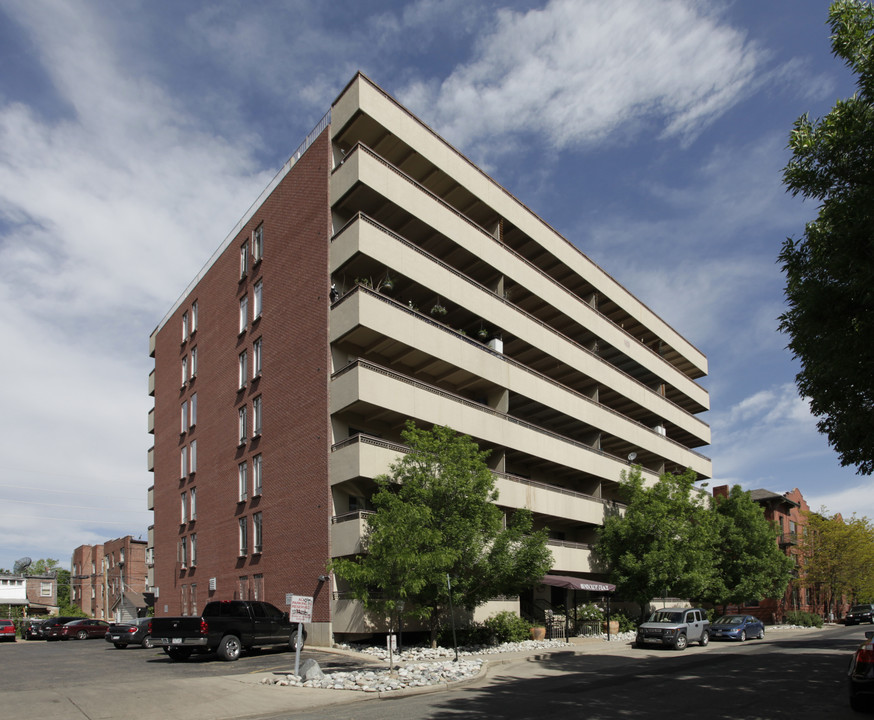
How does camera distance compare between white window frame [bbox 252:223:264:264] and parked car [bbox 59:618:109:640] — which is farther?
parked car [bbox 59:618:109:640]

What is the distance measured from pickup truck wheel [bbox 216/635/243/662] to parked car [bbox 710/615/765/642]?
23.5 meters

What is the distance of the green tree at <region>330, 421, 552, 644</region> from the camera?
80.3 feet

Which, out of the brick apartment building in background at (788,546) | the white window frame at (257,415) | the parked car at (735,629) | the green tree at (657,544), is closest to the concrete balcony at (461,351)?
the green tree at (657,544)

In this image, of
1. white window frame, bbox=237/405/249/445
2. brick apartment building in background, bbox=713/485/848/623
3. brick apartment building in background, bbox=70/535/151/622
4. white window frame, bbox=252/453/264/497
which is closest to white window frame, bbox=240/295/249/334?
white window frame, bbox=237/405/249/445

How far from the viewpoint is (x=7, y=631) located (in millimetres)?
42781

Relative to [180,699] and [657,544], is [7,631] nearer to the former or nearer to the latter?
[180,699]

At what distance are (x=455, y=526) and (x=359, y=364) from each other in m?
7.00

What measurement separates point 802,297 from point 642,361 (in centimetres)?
3735

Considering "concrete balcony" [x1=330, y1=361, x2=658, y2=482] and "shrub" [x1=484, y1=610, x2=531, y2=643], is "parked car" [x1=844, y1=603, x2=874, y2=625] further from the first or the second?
"shrub" [x1=484, y1=610, x2=531, y2=643]

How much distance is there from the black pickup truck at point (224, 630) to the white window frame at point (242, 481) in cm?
950

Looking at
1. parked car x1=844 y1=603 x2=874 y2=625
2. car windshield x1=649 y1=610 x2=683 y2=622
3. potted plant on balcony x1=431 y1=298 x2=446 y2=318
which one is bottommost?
parked car x1=844 y1=603 x2=874 y2=625

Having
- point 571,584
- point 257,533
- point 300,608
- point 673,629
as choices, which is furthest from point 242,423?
point 673,629

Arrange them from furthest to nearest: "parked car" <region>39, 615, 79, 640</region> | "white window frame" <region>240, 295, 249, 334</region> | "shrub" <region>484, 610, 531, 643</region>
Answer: "parked car" <region>39, 615, 79, 640</region>, "white window frame" <region>240, 295, 249, 334</region>, "shrub" <region>484, 610, 531, 643</region>

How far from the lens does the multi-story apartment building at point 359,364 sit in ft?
94.2
